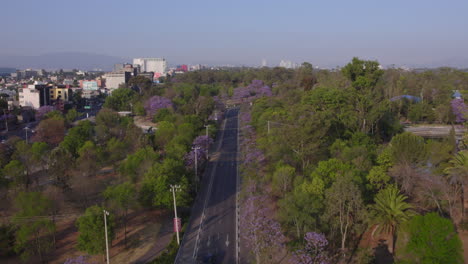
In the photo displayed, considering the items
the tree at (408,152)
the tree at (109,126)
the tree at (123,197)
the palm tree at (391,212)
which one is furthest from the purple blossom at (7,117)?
the palm tree at (391,212)

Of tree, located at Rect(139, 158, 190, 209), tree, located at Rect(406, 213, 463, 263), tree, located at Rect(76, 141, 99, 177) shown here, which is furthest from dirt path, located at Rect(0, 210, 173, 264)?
tree, located at Rect(406, 213, 463, 263)

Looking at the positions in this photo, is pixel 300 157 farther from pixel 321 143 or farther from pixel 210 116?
pixel 210 116

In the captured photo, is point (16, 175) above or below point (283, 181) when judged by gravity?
below

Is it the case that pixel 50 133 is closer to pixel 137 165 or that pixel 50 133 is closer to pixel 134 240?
pixel 137 165

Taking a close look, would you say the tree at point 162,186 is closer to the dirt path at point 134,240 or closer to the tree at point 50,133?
the dirt path at point 134,240

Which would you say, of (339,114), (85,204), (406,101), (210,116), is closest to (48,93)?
(210,116)

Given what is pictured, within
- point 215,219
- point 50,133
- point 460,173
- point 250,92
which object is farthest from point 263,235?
point 250,92
